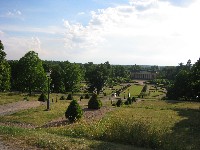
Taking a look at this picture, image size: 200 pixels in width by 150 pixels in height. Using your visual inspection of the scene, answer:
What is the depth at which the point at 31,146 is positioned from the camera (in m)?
10.9

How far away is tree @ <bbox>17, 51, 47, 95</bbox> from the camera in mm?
51188

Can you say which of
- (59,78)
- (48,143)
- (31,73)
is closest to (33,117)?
(48,143)

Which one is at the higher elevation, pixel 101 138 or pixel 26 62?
pixel 26 62

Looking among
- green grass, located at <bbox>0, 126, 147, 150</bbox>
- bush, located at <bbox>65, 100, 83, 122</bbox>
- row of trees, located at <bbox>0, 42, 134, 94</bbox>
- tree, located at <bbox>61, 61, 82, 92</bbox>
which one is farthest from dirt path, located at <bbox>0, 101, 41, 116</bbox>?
tree, located at <bbox>61, 61, 82, 92</bbox>

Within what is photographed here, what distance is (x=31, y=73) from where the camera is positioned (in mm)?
51438

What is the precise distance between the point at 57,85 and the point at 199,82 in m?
35.8

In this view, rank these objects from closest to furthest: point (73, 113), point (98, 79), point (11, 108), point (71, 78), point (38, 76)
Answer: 1. point (73, 113)
2. point (11, 108)
3. point (38, 76)
4. point (71, 78)
5. point (98, 79)

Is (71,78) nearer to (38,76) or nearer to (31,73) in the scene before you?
(38,76)

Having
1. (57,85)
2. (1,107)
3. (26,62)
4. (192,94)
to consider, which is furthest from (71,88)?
(1,107)

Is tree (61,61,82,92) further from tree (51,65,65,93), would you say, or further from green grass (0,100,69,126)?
green grass (0,100,69,126)

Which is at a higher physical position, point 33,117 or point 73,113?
point 73,113

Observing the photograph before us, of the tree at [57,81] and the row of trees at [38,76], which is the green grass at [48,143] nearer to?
the row of trees at [38,76]

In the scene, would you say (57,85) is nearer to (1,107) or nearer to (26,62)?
(26,62)

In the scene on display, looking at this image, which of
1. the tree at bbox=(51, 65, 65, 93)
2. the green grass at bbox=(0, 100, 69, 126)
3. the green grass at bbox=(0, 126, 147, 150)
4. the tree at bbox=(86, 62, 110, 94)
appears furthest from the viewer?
the tree at bbox=(86, 62, 110, 94)
